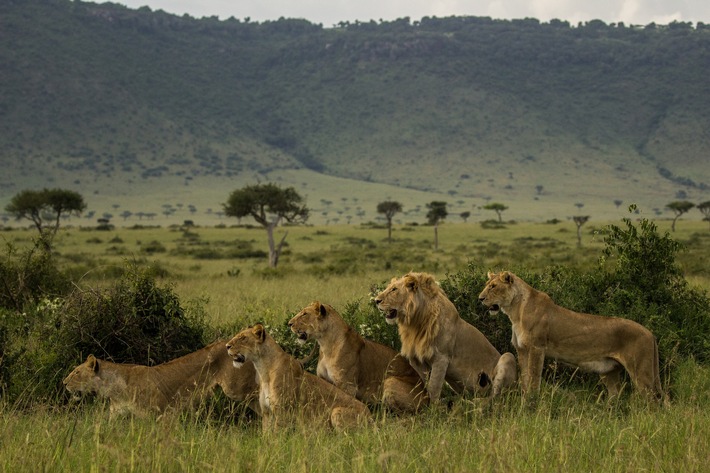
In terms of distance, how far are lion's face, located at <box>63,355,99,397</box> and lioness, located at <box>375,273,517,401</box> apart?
2639mm

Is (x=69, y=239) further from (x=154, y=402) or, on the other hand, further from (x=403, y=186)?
(x=403, y=186)

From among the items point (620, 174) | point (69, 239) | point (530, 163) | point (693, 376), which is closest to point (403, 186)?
point (530, 163)

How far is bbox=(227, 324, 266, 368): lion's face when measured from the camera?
7.31 meters

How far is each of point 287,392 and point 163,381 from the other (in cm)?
128

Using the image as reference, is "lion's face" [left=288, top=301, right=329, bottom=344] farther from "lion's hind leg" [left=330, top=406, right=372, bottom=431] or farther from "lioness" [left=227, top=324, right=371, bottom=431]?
"lion's hind leg" [left=330, top=406, right=372, bottom=431]

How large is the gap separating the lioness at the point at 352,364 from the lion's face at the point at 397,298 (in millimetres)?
430

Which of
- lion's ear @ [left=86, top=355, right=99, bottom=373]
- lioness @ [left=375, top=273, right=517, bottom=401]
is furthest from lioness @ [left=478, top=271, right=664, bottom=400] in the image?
lion's ear @ [left=86, top=355, right=99, bottom=373]

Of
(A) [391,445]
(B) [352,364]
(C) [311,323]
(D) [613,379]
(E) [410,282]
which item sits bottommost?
(D) [613,379]

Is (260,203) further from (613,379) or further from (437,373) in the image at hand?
(437,373)

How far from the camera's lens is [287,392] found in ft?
23.7

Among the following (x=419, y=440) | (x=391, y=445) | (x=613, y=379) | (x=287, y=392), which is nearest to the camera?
(x=391, y=445)

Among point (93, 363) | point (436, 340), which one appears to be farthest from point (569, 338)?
point (93, 363)

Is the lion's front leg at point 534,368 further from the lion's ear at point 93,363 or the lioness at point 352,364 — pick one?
the lion's ear at point 93,363

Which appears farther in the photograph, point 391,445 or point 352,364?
point 352,364
